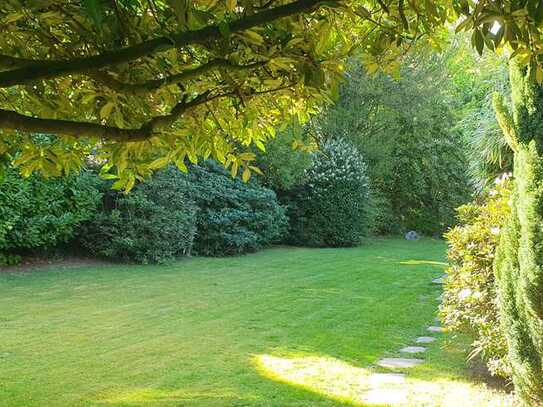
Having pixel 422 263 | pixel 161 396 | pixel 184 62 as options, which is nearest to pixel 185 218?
pixel 422 263

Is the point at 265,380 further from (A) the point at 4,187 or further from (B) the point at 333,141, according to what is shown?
(B) the point at 333,141

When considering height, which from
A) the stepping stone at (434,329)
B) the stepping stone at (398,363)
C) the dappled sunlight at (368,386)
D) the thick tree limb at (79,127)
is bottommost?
the dappled sunlight at (368,386)

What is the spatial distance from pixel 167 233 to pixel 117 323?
592 centimetres

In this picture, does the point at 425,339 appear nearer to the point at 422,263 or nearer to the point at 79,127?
the point at 79,127

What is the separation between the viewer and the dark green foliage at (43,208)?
1118cm

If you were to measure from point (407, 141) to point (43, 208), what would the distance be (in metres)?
16.1

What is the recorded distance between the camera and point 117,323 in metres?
8.02

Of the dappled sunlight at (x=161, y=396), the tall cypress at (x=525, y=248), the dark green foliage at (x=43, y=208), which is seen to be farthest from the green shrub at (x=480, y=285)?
the dark green foliage at (x=43, y=208)

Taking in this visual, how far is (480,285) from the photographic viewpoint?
6.13 meters

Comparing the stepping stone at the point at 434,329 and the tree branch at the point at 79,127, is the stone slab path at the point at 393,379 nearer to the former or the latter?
the stepping stone at the point at 434,329

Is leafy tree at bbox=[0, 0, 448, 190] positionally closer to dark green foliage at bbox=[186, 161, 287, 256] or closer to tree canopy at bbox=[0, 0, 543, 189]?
tree canopy at bbox=[0, 0, 543, 189]

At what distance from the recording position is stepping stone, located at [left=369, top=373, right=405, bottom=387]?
5.70 m

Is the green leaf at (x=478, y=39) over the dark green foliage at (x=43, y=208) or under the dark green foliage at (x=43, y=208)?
over

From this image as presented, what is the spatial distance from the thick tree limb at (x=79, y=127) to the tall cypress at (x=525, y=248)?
320 centimetres
